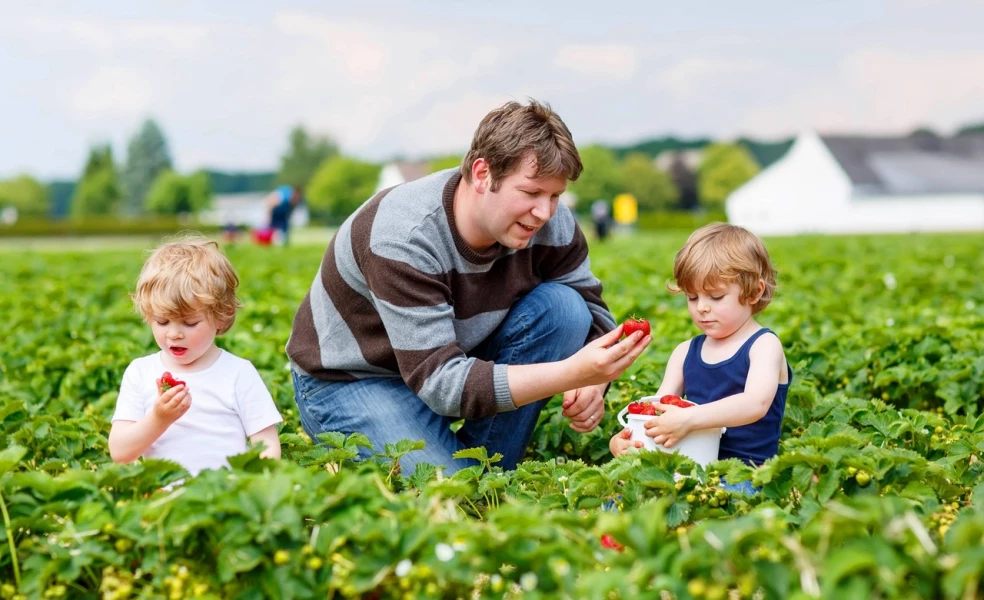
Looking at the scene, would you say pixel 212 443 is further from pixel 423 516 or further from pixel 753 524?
pixel 753 524

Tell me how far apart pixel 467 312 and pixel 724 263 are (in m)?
0.89

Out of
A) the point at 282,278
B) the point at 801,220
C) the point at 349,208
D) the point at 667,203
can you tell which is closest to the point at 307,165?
the point at 349,208

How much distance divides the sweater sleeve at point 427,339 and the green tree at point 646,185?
8635 centimetres

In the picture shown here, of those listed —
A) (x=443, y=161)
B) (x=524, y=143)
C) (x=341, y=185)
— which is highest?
(x=524, y=143)

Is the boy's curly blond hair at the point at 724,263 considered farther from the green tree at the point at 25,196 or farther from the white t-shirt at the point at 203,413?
the green tree at the point at 25,196

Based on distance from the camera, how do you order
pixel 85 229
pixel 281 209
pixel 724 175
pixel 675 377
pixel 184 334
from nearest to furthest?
pixel 184 334 < pixel 675 377 < pixel 281 209 < pixel 85 229 < pixel 724 175

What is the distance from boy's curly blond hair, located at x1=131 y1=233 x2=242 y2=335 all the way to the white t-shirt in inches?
6.6

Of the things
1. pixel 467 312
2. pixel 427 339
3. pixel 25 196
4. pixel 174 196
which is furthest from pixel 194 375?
pixel 25 196

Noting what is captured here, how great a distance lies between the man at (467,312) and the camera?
3023 millimetres

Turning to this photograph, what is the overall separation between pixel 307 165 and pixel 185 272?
111m

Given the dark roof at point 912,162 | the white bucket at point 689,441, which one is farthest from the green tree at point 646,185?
the white bucket at point 689,441

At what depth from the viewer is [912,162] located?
58.3 meters

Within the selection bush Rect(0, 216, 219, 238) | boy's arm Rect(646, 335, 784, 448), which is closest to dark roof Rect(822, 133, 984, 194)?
bush Rect(0, 216, 219, 238)

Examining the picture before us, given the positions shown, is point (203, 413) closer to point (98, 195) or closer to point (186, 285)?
point (186, 285)
